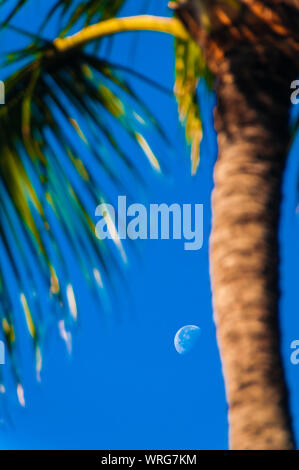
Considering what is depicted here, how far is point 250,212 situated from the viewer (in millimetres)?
2281

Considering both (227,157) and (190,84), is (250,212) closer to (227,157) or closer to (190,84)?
(227,157)

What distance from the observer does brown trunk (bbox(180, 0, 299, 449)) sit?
2033mm

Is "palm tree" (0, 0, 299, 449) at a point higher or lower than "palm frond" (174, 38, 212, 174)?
lower

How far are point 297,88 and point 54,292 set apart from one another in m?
1.22

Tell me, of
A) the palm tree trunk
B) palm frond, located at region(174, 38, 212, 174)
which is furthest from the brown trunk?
palm frond, located at region(174, 38, 212, 174)

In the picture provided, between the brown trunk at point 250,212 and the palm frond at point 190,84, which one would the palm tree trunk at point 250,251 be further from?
the palm frond at point 190,84

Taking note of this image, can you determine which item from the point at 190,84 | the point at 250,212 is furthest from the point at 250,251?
the point at 190,84

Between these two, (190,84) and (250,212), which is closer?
(250,212)

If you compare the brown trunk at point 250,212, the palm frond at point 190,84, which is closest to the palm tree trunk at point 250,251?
the brown trunk at point 250,212

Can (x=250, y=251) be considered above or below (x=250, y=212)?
below

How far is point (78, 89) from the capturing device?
2.99 m

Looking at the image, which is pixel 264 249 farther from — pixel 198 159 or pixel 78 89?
pixel 198 159

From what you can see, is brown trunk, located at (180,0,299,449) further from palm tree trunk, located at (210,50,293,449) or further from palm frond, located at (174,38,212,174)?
palm frond, located at (174,38,212,174)

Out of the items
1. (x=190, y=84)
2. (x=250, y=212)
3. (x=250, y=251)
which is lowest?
(x=250, y=251)
